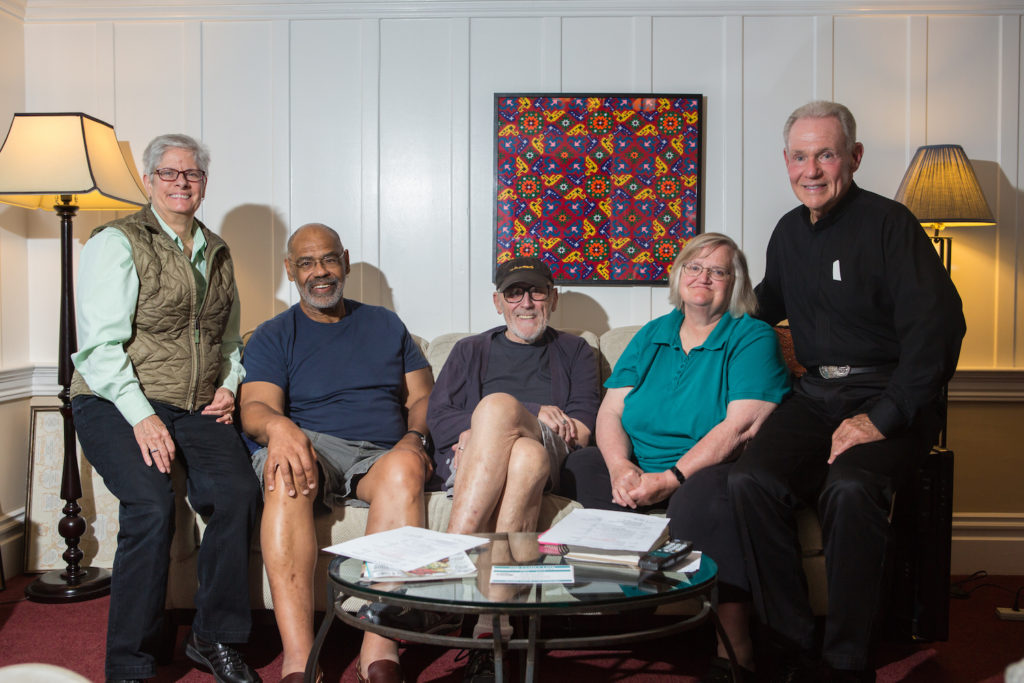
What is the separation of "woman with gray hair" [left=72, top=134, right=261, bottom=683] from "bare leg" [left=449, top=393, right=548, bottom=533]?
0.59m

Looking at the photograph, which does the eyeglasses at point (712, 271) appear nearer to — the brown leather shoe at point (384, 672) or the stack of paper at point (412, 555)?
the stack of paper at point (412, 555)

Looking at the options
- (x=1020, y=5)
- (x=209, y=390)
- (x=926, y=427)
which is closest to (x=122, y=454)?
(x=209, y=390)

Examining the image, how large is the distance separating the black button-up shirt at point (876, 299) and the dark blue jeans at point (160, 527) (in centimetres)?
160

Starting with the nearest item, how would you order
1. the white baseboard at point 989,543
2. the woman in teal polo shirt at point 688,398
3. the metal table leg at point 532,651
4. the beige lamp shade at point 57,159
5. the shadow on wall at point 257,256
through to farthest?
the metal table leg at point 532,651 → the woman in teal polo shirt at point 688,398 → the beige lamp shade at point 57,159 → the white baseboard at point 989,543 → the shadow on wall at point 257,256

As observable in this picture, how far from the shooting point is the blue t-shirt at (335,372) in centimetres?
249

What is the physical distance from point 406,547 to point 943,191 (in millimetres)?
2291

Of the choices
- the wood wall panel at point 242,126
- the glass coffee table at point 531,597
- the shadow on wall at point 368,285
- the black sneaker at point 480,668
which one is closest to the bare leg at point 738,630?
the glass coffee table at point 531,597

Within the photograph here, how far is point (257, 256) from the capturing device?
3.24 metres

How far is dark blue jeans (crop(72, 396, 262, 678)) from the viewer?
1.97 meters

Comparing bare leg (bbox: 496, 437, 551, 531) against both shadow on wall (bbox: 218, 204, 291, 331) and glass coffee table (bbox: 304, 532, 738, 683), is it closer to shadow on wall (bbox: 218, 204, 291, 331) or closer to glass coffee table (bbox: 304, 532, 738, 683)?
glass coffee table (bbox: 304, 532, 738, 683)

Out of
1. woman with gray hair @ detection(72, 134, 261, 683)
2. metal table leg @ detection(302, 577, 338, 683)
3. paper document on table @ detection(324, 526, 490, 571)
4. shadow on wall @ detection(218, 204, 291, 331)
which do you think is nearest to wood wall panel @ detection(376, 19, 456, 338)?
shadow on wall @ detection(218, 204, 291, 331)

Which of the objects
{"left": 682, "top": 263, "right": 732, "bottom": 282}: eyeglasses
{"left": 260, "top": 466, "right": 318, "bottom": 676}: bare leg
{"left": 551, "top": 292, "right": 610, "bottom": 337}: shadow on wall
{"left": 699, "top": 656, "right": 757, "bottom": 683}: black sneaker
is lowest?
{"left": 699, "top": 656, "right": 757, "bottom": 683}: black sneaker

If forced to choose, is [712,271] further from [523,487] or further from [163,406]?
[163,406]

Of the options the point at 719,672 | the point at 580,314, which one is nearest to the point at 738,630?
the point at 719,672
